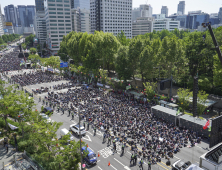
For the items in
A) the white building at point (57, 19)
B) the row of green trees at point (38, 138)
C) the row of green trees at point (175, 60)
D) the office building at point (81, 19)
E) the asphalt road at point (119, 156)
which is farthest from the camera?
the office building at point (81, 19)

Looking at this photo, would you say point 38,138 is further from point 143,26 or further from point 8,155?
point 143,26

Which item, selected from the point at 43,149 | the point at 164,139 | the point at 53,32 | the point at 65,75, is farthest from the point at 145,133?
the point at 53,32

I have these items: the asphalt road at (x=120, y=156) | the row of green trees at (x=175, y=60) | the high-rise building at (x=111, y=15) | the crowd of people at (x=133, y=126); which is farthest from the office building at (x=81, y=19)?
the asphalt road at (x=120, y=156)

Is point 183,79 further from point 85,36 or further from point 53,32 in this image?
point 53,32

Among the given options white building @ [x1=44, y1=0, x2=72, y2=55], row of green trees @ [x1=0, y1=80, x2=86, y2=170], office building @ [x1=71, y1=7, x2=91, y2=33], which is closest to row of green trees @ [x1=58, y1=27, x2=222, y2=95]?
row of green trees @ [x1=0, y1=80, x2=86, y2=170]

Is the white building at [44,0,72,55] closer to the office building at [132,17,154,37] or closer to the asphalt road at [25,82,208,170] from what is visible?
the office building at [132,17,154,37]

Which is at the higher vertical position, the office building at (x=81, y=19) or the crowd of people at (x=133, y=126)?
the office building at (x=81, y=19)

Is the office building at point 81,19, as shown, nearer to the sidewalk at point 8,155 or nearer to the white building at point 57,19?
the white building at point 57,19
